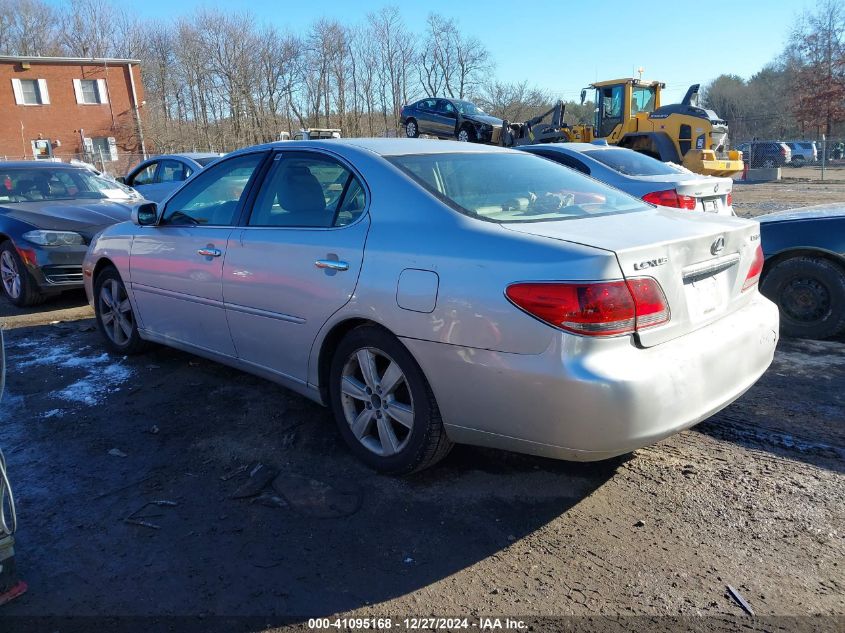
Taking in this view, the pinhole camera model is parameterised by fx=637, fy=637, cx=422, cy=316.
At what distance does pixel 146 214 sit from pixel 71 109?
4227cm

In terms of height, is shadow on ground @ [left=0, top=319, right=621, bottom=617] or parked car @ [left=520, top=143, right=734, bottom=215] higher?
parked car @ [left=520, top=143, right=734, bottom=215]

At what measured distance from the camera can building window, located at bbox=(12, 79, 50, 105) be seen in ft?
125

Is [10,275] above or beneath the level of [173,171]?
beneath

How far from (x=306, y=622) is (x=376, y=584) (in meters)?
0.30

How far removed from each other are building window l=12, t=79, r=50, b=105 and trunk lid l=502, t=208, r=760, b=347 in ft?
147

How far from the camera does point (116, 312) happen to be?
510cm

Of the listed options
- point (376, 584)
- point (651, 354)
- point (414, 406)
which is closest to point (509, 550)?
point (376, 584)

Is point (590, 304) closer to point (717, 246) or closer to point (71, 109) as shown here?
point (717, 246)

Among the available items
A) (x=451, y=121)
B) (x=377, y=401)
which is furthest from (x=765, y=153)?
(x=377, y=401)

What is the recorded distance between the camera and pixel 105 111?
4103cm

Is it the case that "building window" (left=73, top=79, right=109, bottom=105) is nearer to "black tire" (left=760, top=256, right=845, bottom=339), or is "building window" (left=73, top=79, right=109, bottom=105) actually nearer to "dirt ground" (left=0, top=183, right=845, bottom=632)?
"dirt ground" (left=0, top=183, right=845, bottom=632)

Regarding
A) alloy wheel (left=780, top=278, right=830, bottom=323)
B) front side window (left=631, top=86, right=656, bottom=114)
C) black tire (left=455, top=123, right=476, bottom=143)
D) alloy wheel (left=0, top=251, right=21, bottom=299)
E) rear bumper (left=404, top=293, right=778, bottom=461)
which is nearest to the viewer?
rear bumper (left=404, top=293, right=778, bottom=461)

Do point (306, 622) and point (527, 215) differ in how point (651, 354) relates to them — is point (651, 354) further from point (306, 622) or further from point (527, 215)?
point (306, 622)

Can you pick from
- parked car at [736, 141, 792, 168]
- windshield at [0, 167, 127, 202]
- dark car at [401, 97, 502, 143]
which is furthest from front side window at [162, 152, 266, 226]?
parked car at [736, 141, 792, 168]
